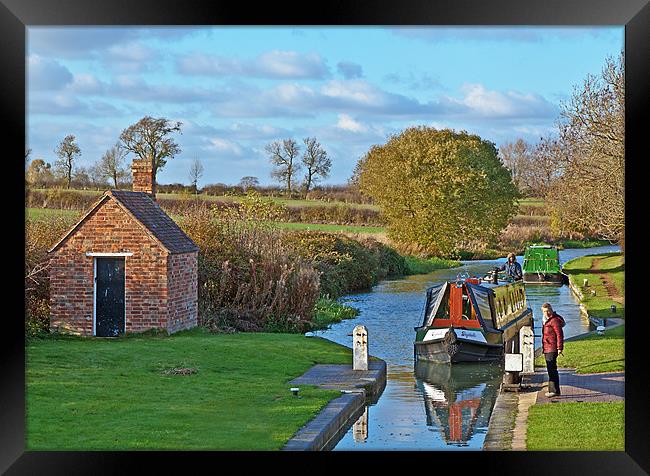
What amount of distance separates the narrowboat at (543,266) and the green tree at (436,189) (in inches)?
98.8

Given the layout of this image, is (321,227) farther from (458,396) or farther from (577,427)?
(577,427)

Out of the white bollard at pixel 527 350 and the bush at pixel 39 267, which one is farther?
the bush at pixel 39 267

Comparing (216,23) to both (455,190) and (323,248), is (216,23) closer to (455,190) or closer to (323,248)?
(323,248)

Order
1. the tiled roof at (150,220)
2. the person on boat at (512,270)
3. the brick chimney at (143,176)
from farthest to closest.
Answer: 1. the person on boat at (512,270)
2. the brick chimney at (143,176)
3. the tiled roof at (150,220)

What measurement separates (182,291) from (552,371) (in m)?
7.73

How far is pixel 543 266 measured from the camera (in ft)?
101

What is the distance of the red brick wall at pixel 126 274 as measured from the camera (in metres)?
17.8

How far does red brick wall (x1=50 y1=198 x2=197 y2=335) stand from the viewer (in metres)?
17.8

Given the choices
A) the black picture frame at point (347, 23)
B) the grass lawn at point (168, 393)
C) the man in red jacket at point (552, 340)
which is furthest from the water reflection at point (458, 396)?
the black picture frame at point (347, 23)

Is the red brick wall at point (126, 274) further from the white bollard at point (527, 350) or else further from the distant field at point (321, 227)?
the white bollard at point (527, 350)

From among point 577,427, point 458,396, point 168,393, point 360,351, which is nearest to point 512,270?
point 458,396

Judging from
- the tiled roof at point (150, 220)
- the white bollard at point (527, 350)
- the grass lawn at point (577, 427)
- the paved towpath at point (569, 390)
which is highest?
the tiled roof at point (150, 220)

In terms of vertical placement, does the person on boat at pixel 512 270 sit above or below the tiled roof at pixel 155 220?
below

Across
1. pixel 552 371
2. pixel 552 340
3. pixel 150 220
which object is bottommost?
pixel 552 371
